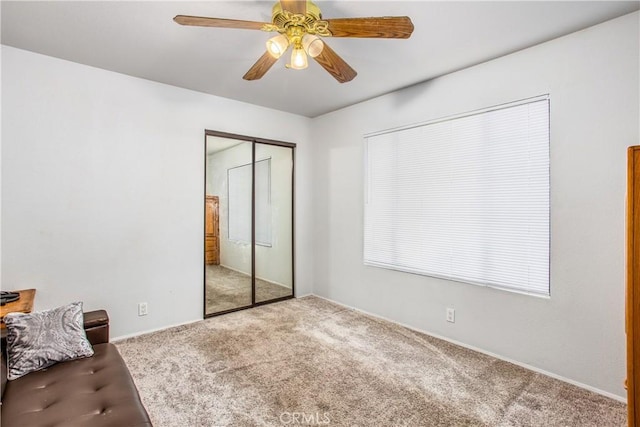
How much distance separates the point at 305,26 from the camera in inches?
72.1

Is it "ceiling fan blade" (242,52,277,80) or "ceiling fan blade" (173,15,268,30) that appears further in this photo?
"ceiling fan blade" (242,52,277,80)

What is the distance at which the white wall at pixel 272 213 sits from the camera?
12.9 feet

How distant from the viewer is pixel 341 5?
205 cm

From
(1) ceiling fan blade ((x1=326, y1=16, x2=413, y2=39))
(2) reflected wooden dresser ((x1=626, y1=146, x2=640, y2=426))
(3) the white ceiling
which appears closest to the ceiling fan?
(1) ceiling fan blade ((x1=326, y1=16, x2=413, y2=39))

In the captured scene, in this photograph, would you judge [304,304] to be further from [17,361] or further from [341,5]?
[341,5]

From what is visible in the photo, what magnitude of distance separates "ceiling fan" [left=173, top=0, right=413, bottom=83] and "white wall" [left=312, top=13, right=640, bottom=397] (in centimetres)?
146

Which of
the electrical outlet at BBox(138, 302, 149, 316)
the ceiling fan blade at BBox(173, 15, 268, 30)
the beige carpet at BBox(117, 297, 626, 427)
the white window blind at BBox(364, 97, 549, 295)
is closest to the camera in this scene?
the ceiling fan blade at BBox(173, 15, 268, 30)

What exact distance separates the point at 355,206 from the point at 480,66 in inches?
77.5

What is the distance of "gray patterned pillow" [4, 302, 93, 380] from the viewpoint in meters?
1.77

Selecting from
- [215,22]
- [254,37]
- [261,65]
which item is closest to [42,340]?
[215,22]

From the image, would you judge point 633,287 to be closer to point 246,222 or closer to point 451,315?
point 451,315

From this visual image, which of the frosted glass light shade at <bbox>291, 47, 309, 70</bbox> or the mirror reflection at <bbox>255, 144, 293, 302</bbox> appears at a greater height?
the frosted glass light shade at <bbox>291, 47, 309, 70</bbox>

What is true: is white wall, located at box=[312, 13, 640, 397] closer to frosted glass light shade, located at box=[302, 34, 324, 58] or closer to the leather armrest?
frosted glass light shade, located at box=[302, 34, 324, 58]

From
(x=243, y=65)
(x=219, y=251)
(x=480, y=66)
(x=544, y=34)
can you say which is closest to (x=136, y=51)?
(x=243, y=65)
